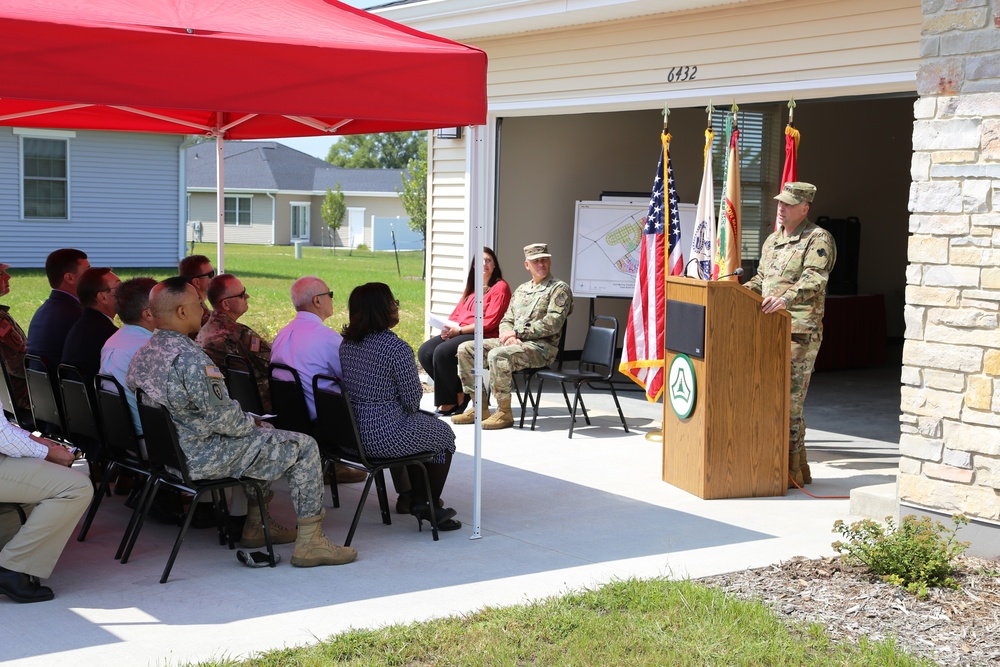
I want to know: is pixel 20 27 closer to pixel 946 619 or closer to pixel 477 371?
pixel 477 371

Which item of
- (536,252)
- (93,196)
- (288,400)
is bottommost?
(288,400)

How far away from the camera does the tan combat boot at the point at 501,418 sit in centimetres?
845

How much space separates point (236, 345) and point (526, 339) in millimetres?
2873

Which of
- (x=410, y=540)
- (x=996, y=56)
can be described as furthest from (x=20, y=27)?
(x=996, y=56)

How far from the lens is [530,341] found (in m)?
8.49

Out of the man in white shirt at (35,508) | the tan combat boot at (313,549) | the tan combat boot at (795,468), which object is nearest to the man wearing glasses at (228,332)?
the tan combat boot at (313,549)

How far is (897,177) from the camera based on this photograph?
612 inches

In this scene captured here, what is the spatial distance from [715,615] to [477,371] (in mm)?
1768

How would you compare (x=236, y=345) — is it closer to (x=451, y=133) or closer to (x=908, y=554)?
(x=908, y=554)

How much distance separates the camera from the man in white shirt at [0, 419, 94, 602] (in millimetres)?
4324

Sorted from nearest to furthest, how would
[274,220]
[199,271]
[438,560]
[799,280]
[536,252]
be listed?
[438,560]
[799,280]
[199,271]
[536,252]
[274,220]

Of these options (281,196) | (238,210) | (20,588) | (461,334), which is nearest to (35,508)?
(20,588)

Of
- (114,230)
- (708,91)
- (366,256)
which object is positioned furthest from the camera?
(366,256)

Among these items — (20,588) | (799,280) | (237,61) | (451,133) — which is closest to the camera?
(20,588)
